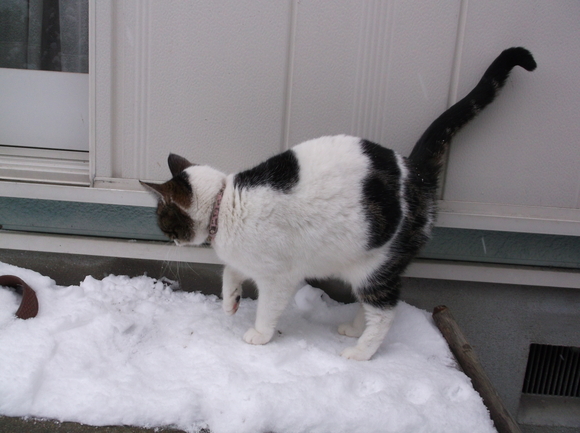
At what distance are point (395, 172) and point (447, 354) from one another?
0.95 meters

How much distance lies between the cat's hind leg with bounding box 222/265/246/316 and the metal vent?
1908 millimetres

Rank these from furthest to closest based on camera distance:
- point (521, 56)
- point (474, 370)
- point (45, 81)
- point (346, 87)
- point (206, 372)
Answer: point (45, 81) → point (346, 87) → point (521, 56) → point (474, 370) → point (206, 372)

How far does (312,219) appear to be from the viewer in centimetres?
188

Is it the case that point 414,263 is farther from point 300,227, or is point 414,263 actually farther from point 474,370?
point 300,227

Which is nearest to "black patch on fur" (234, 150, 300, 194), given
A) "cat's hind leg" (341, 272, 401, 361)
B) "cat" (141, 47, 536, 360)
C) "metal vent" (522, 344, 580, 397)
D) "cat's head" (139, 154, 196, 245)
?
"cat" (141, 47, 536, 360)

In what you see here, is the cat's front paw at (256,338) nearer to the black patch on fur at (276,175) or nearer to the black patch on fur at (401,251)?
the black patch on fur at (401,251)

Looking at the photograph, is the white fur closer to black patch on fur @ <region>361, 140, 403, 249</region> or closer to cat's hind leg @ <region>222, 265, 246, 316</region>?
black patch on fur @ <region>361, 140, 403, 249</region>

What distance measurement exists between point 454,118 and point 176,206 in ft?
4.90

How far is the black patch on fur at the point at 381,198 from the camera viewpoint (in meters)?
1.90

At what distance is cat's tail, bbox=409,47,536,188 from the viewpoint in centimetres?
218

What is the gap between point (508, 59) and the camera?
2148mm

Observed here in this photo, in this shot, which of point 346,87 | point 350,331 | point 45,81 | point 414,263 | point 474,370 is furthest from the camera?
point 45,81

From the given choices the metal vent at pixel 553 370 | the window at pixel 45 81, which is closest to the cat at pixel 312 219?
the window at pixel 45 81

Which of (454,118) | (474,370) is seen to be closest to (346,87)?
(454,118)
